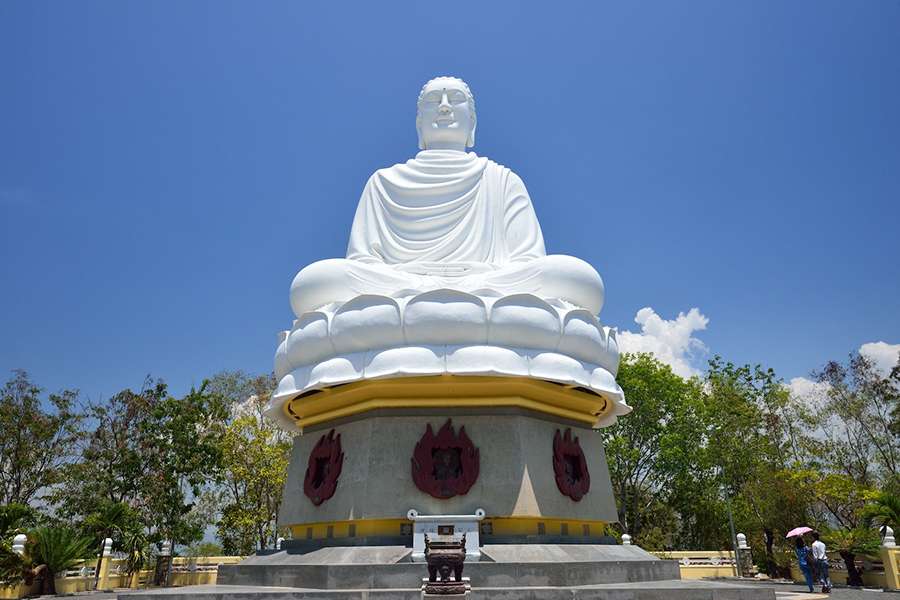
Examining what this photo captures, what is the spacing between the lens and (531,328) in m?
10.2

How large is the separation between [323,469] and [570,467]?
404cm

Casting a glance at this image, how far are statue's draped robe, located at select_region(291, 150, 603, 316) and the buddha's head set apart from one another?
0.53 m

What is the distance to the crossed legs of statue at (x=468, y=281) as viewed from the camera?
37.8 feet

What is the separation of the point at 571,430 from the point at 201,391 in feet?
48.9

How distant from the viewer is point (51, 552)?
579 inches

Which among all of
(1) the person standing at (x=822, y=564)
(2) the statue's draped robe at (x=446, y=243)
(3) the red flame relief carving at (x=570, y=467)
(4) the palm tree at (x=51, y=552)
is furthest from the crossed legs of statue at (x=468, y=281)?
(4) the palm tree at (x=51, y=552)

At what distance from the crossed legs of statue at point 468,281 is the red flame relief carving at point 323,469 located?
2.35 meters

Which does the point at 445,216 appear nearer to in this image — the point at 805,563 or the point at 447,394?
the point at 447,394

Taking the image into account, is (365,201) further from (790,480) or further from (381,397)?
(790,480)

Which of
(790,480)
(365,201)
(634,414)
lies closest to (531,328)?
(365,201)

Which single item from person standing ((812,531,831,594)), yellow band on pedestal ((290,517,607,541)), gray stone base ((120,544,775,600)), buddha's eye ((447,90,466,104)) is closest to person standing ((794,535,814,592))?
person standing ((812,531,831,594))

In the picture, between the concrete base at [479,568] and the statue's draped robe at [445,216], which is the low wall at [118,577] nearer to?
the concrete base at [479,568]

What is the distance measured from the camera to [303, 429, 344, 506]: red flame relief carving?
1068 centimetres

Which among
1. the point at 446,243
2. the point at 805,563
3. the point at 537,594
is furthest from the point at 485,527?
the point at 805,563
